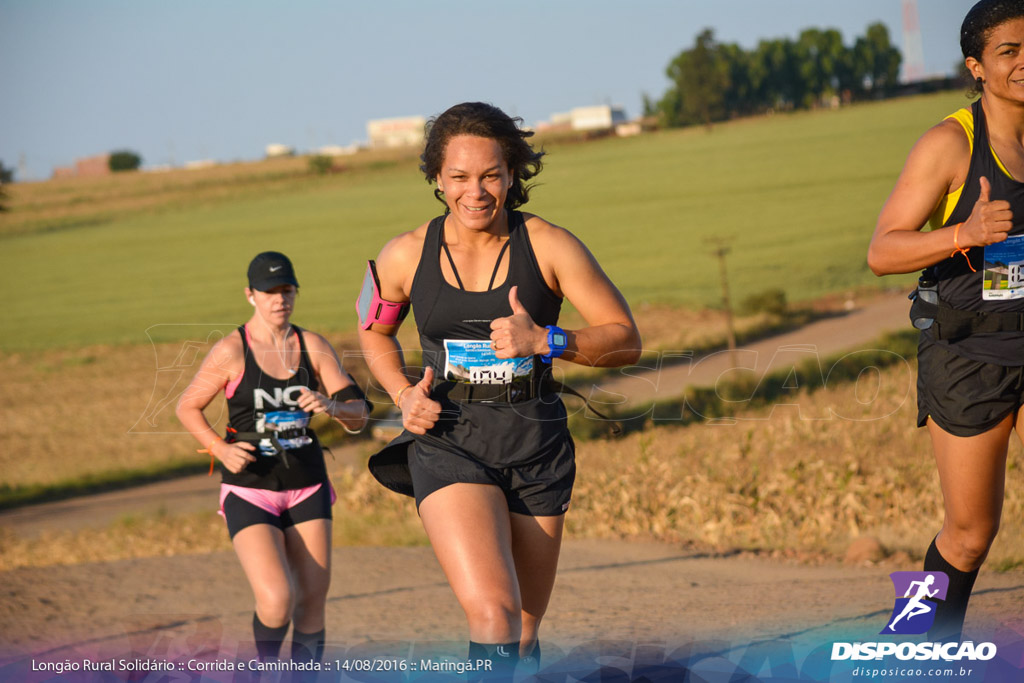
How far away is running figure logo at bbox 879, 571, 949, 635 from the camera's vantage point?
3.85 meters

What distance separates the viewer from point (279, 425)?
4.87 m

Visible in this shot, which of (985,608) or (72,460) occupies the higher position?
(985,608)

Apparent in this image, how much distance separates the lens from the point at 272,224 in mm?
52406

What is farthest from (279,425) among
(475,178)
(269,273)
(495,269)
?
(475,178)

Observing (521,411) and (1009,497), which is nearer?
(521,411)

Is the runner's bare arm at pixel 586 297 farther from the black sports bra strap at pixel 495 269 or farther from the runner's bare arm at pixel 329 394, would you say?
the runner's bare arm at pixel 329 394

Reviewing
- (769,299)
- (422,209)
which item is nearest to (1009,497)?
(769,299)

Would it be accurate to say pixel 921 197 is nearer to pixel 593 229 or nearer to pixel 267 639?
pixel 267 639

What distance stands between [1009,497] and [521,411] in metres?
5.92

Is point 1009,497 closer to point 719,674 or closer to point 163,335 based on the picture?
point 719,674

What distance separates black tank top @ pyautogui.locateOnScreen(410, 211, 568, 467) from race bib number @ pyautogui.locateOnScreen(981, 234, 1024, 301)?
1.55 m

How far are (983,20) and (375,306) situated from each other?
7.82ft

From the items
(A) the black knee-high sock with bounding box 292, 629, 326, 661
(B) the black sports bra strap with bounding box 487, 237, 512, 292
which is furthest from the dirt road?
(B) the black sports bra strap with bounding box 487, 237, 512, 292

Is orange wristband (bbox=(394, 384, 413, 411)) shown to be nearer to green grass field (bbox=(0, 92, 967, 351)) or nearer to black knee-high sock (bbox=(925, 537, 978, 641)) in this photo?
black knee-high sock (bbox=(925, 537, 978, 641))
